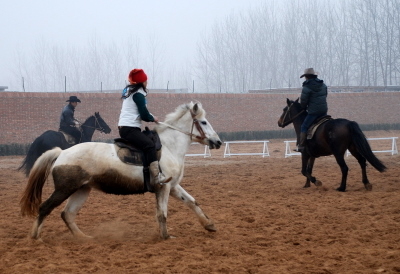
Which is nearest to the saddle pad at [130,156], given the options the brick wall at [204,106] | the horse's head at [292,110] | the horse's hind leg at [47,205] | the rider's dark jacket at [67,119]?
the horse's hind leg at [47,205]

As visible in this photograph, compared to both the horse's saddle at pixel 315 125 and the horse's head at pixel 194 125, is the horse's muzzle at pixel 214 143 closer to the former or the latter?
the horse's head at pixel 194 125

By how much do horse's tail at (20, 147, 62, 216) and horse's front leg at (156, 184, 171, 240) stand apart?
158 centimetres

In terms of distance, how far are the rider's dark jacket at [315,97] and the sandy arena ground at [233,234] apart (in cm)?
175

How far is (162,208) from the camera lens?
7.32 metres

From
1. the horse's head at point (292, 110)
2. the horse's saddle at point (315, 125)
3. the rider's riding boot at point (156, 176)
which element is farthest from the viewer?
the horse's head at point (292, 110)

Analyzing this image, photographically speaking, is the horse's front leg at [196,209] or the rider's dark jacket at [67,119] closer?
the horse's front leg at [196,209]

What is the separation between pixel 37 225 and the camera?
281 inches

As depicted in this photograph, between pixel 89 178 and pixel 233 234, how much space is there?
2.17 meters

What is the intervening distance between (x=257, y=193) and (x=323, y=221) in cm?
348

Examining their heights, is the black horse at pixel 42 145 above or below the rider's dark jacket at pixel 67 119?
below

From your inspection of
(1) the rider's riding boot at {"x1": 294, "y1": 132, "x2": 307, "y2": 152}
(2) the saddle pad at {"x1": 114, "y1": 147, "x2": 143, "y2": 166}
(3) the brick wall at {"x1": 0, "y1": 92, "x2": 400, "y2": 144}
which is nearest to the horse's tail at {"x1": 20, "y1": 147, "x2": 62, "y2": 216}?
(2) the saddle pad at {"x1": 114, "y1": 147, "x2": 143, "y2": 166}

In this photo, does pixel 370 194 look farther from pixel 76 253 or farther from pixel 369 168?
pixel 76 253

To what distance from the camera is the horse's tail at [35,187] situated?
7.26 metres

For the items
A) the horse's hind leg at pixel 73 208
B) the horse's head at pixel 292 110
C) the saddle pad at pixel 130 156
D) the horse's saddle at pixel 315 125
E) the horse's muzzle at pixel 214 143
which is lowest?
the horse's hind leg at pixel 73 208
